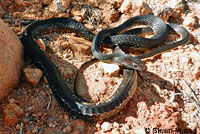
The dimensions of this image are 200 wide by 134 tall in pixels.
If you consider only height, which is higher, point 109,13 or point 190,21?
point 190,21

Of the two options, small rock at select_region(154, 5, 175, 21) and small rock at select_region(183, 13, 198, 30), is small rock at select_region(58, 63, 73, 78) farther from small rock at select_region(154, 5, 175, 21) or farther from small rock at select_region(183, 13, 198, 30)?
small rock at select_region(183, 13, 198, 30)

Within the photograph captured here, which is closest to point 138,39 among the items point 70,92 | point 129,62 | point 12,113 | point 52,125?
point 129,62

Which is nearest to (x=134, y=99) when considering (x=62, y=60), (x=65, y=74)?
(x=65, y=74)

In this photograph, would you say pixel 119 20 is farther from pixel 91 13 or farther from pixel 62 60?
pixel 62 60

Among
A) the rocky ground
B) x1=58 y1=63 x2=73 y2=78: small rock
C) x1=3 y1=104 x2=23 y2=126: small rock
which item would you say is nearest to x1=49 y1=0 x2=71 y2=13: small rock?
the rocky ground

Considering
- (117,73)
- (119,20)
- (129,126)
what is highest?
(119,20)

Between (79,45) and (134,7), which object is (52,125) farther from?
(134,7)

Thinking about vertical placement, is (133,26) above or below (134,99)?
above

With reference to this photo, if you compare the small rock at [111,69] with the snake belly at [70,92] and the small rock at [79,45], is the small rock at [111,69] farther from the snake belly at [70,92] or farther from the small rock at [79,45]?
the small rock at [79,45]

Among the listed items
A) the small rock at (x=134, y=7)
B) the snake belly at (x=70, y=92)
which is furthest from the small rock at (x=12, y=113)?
the small rock at (x=134, y=7)
